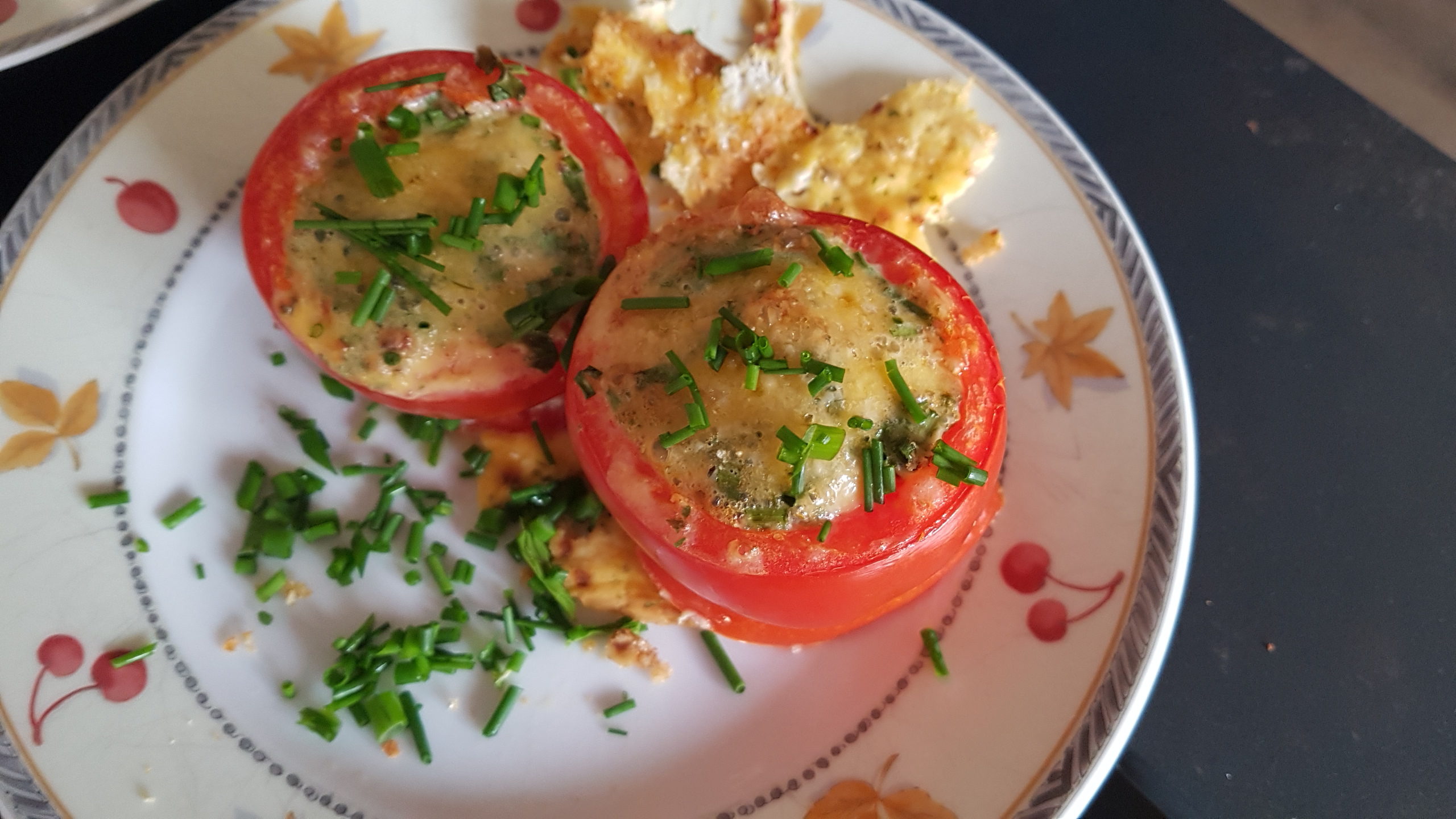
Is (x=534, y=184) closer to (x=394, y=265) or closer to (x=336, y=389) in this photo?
(x=394, y=265)

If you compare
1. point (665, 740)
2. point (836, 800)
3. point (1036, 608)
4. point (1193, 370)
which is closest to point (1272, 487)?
point (1193, 370)

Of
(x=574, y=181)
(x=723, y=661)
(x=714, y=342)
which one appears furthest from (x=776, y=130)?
(x=723, y=661)

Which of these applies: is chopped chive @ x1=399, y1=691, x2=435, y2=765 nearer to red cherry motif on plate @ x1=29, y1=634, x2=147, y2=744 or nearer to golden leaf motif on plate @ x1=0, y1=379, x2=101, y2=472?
red cherry motif on plate @ x1=29, y1=634, x2=147, y2=744

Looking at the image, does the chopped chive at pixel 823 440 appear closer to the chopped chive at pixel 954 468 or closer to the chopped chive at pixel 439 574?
the chopped chive at pixel 954 468

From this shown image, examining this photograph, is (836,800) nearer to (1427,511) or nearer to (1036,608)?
(1036,608)

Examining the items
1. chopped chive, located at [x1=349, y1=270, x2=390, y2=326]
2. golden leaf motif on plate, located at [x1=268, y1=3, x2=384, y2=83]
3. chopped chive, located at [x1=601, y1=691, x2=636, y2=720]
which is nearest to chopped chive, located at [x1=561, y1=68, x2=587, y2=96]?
golden leaf motif on plate, located at [x1=268, y1=3, x2=384, y2=83]

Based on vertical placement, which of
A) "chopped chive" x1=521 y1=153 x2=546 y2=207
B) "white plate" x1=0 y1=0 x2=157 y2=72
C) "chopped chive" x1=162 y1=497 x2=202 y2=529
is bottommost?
"chopped chive" x1=162 y1=497 x2=202 y2=529
